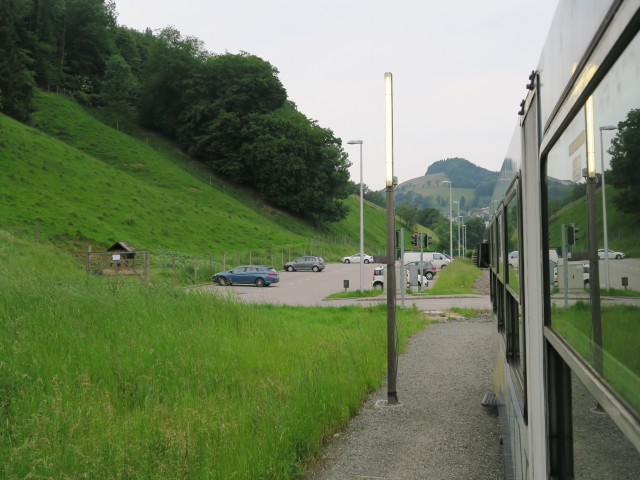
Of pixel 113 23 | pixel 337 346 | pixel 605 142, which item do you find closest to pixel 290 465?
pixel 605 142

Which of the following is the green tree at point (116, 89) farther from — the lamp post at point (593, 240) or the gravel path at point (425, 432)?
the lamp post at point (593, 240)

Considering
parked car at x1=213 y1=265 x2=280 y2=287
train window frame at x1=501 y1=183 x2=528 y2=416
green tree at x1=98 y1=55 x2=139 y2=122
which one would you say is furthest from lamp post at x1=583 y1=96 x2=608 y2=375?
green tree at x1=98 y1=55 x2=139 y2=122

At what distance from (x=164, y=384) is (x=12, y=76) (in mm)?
60986

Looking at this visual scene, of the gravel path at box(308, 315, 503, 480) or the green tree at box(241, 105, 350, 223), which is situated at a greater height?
the green tree at box(241, 105, 350, 223)

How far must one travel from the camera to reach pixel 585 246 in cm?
147

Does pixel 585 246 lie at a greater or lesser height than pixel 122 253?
lesser

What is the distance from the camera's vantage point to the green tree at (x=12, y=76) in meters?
58.5

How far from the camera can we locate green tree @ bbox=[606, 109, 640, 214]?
3.48 feet

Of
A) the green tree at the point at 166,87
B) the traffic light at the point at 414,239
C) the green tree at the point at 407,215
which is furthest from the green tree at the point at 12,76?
the traffic light at the point at 414,239

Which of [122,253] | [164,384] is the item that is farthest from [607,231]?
[122,253]

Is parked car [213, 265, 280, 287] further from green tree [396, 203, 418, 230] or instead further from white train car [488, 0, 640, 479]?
green tree [396, 203, 418, 230]

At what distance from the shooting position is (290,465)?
4980 mm

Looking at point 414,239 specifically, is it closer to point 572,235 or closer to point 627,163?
point 572,235

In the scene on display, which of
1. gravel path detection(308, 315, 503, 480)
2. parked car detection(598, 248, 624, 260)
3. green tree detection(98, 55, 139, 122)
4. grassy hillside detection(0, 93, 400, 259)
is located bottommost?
gravel path detection(308, 315, 503, 480)
